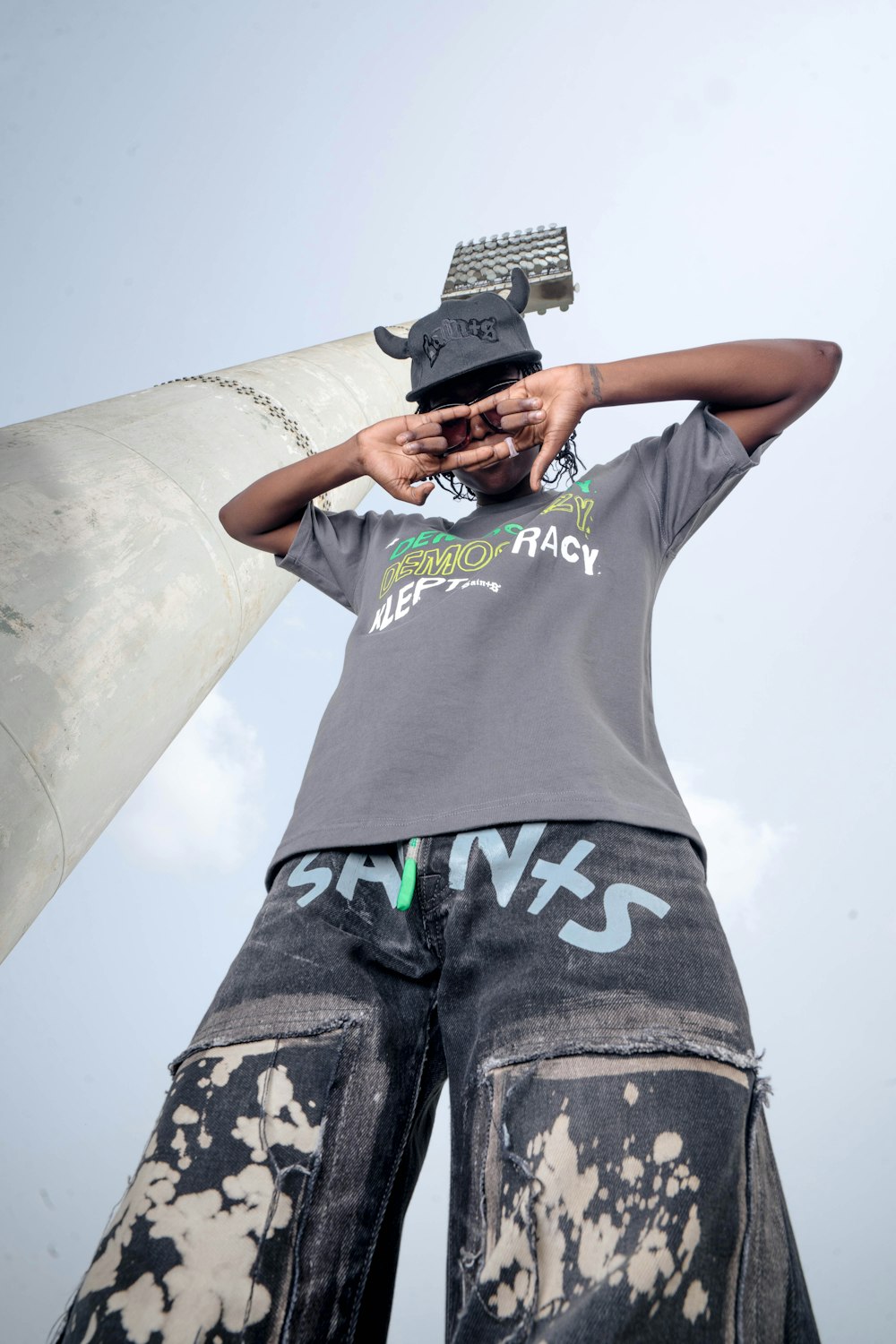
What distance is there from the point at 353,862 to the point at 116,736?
149cm

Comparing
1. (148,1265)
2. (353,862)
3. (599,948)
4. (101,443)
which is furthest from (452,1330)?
Result: (101,443)

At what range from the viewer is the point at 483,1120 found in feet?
4.15

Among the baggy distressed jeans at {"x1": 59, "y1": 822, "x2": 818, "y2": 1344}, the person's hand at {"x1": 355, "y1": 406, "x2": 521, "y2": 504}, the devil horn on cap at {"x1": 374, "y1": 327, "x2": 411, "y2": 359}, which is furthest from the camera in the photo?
the devil horn on cap at {"x1": 374, "y1": 327, "x2": 411, "y2": 359}

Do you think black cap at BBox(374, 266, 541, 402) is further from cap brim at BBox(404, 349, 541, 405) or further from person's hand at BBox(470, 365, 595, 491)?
person's hand at BBox(470, 365, 595, 491)

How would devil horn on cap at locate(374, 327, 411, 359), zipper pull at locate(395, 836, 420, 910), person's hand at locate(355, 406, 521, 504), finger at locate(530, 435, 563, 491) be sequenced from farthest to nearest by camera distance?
1. devil horn on cap at locate(374, 327, 411, 359)
2. person's hand at locate(355, 406, 521, 504)
3. finger at locate(530, 435, 563, 491)
4. zipper pull at locate(395, 836, 420, 910)

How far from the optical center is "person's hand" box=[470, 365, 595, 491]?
2139 millimetres

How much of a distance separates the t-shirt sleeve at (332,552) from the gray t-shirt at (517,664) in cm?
5

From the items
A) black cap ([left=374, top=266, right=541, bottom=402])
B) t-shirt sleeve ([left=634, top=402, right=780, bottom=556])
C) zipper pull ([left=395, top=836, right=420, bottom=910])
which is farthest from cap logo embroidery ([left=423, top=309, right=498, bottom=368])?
zipper pull ([left=395, top=836, right=420, bottom=910])

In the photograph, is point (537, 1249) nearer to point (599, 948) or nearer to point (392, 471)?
point (599, 948)

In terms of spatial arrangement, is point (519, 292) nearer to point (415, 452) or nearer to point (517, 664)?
point (415, 452)

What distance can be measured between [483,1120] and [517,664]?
0.95m

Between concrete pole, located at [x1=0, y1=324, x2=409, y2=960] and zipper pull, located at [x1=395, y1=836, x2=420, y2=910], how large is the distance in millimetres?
1298

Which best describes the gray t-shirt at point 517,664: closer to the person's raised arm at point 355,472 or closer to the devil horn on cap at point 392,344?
the person's raised arm at point 355,472

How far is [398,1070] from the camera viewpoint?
1.51 meters
